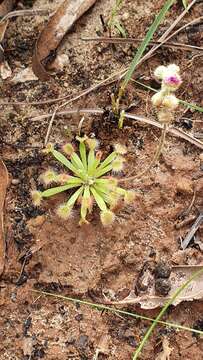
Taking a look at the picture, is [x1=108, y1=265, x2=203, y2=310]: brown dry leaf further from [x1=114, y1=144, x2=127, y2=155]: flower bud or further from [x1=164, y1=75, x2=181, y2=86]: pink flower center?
[x1=164, y1=75, x2=181, y2=86]: pink flower center

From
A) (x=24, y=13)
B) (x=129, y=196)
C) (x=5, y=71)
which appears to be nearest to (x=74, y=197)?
(x=129, y=196)

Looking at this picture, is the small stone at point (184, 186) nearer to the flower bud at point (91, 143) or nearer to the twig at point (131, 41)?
the flower bud at point (91, 143)

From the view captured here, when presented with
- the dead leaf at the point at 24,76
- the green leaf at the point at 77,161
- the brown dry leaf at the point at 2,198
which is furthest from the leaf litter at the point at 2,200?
the dead leaf at the point at 24,76

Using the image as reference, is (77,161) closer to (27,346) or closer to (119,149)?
(119,149)

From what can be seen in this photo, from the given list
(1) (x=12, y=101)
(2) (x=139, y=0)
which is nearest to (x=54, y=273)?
(1) (x=12, y=101)

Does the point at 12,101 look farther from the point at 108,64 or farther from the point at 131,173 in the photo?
the point at 131,173
